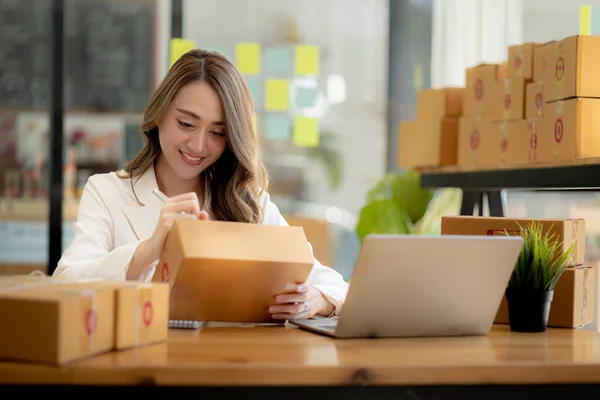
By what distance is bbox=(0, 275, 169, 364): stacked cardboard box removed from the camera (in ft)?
4.82

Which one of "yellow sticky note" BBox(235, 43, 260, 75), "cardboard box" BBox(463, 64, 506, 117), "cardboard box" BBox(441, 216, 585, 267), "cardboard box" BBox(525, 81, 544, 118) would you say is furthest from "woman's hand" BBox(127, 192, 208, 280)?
"yellow sticky note" BBox(235, 43, 260, 75)

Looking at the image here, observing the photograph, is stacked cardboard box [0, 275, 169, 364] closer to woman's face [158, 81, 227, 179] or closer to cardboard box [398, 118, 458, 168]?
woman's face [158, 81, 227, 179]

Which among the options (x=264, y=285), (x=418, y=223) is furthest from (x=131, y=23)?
(x=264, y=285)

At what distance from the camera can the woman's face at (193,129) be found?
7.99 ft

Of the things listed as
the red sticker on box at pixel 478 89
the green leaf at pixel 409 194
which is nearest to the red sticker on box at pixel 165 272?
the red sticker on box at pixel 478 89

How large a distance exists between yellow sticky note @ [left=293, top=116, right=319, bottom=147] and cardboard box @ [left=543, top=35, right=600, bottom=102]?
110 inches

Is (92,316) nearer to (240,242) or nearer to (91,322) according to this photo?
(91,322)

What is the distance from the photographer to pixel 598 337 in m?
2.00

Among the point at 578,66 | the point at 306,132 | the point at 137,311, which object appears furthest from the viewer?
the point at 306,132

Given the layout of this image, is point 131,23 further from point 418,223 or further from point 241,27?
point 418,223

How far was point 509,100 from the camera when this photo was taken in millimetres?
3447

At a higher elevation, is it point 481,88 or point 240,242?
point 481,88

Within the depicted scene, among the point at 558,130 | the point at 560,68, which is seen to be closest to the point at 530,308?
the point at 558,130

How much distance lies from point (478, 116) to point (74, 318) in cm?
253
